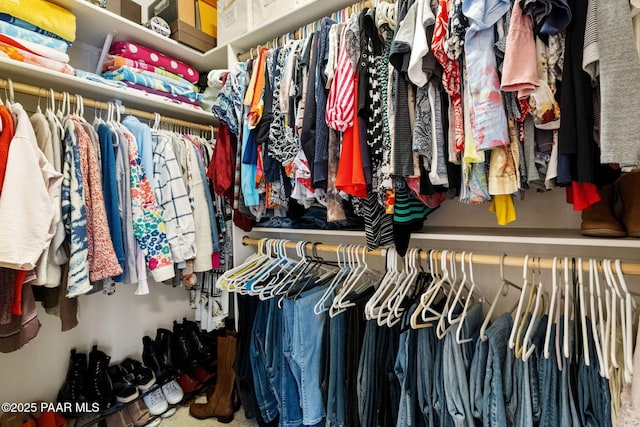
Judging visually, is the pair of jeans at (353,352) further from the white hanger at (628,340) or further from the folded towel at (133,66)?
the folded towel at (133,66)

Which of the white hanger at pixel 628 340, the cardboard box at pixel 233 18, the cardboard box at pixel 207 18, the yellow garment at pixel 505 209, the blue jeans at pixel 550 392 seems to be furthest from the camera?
the cardboard box at pixel 207 18

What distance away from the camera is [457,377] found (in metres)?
0.89

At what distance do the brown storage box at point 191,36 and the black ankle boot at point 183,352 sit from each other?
1.68 metres

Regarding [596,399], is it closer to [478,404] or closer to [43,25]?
[478,404]

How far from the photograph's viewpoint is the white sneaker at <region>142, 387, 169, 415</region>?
5.25ft

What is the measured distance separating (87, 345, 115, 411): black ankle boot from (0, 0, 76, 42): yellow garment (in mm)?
1500

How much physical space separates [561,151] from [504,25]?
0.34 meters

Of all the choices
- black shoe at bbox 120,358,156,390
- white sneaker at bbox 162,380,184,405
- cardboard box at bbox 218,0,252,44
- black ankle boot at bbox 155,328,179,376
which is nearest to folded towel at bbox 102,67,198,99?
cardboard box at bbox 218,0,252,44

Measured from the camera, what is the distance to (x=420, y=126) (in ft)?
2.95

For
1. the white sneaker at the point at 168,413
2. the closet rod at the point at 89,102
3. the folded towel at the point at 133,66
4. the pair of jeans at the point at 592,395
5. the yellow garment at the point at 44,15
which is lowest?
the white sneaker at the point at 168,413

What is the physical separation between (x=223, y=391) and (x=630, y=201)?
74.6 inches

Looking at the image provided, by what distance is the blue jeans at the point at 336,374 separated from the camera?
114 centimetres

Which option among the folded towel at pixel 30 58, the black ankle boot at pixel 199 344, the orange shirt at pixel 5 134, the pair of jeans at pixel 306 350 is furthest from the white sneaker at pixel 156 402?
the folded towel at pixel 30 58

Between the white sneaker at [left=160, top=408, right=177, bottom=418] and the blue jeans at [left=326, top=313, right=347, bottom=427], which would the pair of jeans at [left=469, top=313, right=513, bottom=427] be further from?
the white sneaker at [left=160, top=408, right=177, bottom=418]
